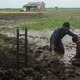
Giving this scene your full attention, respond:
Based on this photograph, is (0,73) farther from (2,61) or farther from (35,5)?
(35,5)

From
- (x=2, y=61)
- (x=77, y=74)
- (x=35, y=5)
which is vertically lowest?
(x=77, y=74)

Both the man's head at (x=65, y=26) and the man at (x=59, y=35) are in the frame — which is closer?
the man's head at (x=65, y=26)

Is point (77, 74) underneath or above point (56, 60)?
underneath

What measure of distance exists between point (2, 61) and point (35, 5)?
167ft

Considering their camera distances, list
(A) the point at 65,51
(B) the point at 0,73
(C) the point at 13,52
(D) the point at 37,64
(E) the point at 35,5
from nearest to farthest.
→ (B) the point at 0,73 < (D) the point at 37,64 < (C) the point at 13,52 < (A) the point at 65,51 < (E) the point at 35,5

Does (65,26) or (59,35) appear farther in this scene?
(59,35)

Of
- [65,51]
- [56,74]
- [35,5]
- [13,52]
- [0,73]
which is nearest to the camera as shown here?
[0,73]

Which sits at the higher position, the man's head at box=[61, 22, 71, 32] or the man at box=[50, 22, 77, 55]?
the man's head at box=[61, 22, 71, 32]

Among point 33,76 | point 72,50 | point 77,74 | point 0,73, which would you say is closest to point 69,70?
point 77,74

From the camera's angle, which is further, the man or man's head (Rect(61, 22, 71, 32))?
the man

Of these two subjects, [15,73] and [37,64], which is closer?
[15,73]

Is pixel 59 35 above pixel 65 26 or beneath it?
beneath

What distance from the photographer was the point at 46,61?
5059 mm

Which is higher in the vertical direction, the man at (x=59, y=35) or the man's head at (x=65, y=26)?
the man's head at (x=65, y=26)
